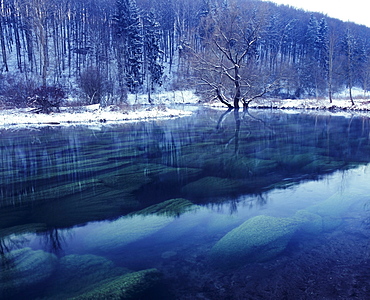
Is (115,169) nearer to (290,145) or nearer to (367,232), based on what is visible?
(367,232)

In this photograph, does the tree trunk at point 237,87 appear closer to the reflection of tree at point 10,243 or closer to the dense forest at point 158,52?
the dense forest at point 158,52

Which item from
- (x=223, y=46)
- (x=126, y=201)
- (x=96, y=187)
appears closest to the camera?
(x=126, y=201)

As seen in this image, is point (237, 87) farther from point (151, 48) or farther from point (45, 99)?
point (151, 48)

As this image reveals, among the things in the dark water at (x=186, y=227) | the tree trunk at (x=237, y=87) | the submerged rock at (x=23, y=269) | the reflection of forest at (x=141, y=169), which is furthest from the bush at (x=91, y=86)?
the submerged rock at (x=23, y=269)

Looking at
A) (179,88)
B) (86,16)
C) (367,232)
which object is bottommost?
(367,232)

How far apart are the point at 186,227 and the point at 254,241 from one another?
2.89 ft

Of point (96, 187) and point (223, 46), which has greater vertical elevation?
point (223, 46)

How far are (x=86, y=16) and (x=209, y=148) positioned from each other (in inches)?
2329

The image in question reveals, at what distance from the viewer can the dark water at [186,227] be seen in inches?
104

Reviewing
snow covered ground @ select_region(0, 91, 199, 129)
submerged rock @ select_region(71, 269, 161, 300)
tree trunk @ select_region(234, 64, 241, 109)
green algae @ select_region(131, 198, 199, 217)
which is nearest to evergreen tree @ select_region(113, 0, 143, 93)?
tree trunk @ select_region(234, 64, 241, 109)

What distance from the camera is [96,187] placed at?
5.51 m

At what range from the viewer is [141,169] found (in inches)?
269

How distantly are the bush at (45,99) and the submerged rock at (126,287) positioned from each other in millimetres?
19402

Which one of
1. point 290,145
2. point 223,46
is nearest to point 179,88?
point 223,46
